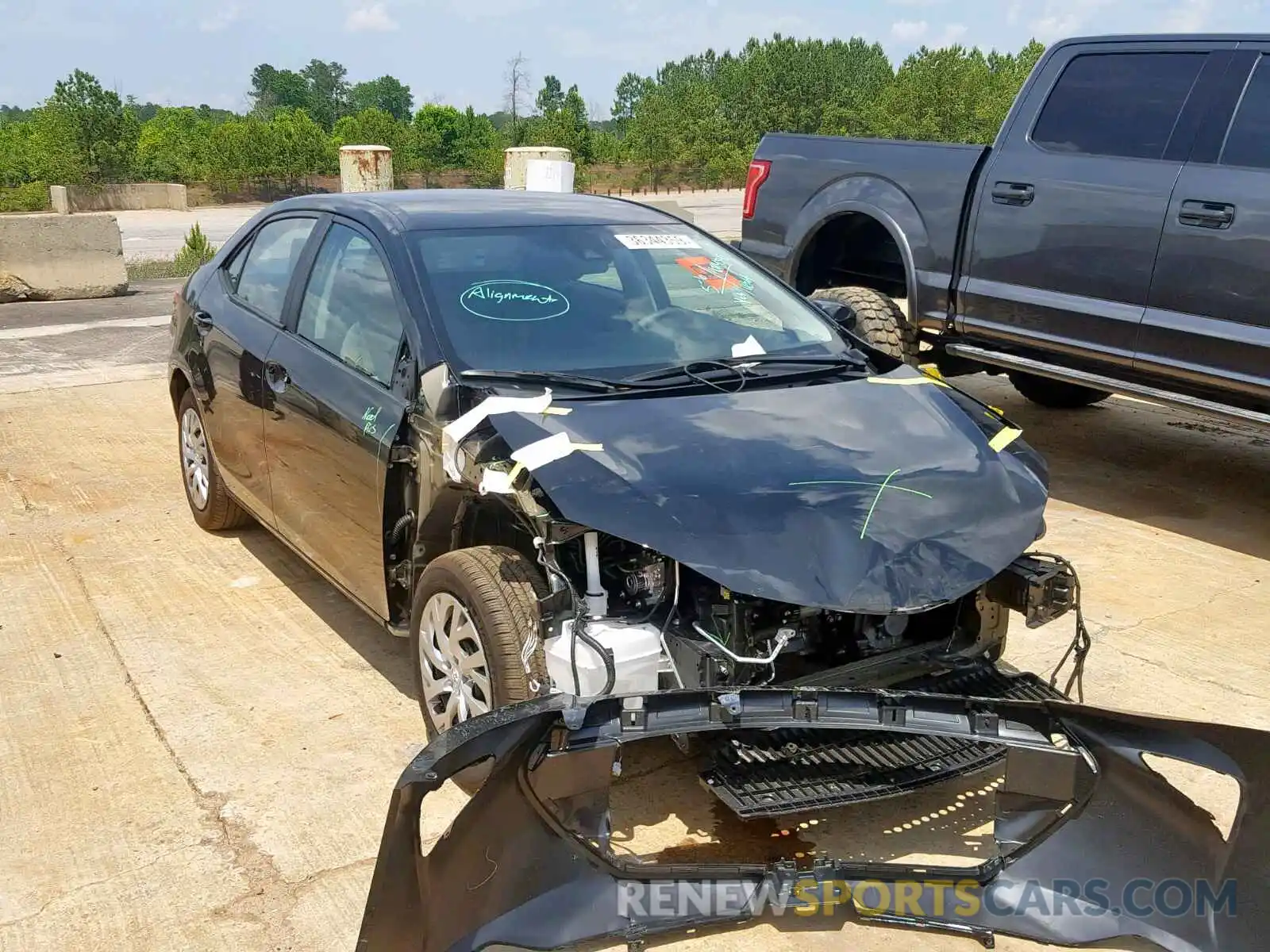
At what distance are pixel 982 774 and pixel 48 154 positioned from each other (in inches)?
2059

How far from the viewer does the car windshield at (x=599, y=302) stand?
147 inches

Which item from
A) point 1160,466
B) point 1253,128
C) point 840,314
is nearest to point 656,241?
point 840,314

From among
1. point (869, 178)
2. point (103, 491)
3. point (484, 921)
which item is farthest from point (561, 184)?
point (484, 921)

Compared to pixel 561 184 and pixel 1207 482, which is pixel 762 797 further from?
pixel 561 184

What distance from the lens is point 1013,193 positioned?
627 cm

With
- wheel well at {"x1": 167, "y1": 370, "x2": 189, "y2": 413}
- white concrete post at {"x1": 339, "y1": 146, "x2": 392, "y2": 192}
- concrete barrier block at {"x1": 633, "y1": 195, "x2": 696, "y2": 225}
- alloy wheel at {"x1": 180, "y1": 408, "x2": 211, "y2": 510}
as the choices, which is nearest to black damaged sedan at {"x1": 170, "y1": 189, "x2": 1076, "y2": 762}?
concrete barrier block at {"x1": 633, "y1": 195, "x2": 696, "y2": 225}

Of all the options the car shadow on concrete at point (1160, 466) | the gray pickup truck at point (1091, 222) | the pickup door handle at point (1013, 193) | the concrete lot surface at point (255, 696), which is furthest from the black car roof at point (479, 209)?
the car shadow on concrete at point (1160, 466)

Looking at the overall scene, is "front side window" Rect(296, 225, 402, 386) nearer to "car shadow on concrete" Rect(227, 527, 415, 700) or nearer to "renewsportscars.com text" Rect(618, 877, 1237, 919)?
"car shadow on concrete" Rect(227, 527, 415, 700)

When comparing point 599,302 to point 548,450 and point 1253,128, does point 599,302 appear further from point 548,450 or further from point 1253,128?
point 1253,128

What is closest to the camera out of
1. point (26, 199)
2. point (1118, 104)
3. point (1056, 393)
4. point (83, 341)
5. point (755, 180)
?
point (1118, 104)

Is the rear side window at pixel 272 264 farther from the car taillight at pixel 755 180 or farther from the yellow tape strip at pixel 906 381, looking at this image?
the car taillight at pixel 755 180

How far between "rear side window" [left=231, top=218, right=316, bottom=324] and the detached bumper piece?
2.61 m

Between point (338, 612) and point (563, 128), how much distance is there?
180ft

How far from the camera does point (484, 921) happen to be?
8.55 ft
